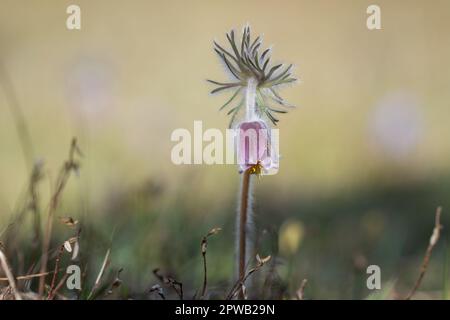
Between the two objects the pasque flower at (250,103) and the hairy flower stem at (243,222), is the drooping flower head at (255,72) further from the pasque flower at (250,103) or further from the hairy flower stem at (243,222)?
the hairy flower stem at (243,222)

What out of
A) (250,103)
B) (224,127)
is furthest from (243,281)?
(224,127)

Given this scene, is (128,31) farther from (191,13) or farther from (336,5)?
(336,5)

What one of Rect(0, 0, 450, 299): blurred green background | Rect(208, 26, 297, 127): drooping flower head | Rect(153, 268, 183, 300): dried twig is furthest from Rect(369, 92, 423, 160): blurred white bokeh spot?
Rect(208, 26, 297, 127): drooping flower head

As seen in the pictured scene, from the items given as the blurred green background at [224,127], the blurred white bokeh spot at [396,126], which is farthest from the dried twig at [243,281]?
the blurred white bokeh spot at [396,126]

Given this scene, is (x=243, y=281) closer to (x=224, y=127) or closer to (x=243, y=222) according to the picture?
(x=243, y=222)

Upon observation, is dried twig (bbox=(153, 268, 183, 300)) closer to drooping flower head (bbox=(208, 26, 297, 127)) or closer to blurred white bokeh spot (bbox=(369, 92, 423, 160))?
drooping flower head (bbox=(208, 26, 297, 127))
